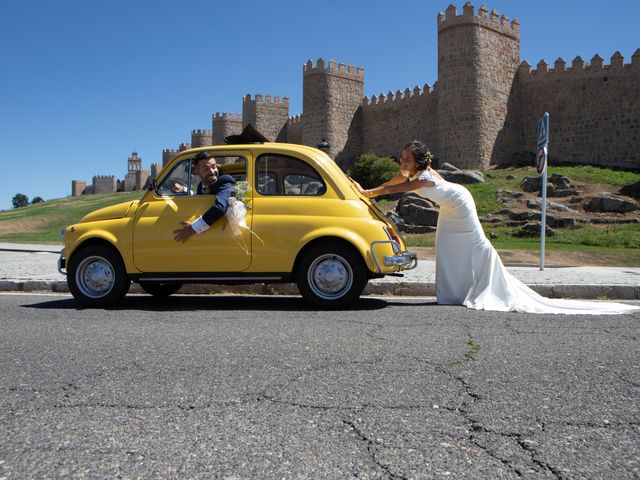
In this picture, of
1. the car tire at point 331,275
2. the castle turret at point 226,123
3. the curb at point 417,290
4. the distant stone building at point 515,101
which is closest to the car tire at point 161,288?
the curb at point 417,290

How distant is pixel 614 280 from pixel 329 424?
722 cm

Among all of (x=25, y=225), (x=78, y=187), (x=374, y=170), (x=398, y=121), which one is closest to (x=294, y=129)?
(x=398, y=121)

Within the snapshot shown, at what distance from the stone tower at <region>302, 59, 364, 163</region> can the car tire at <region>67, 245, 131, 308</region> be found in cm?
4080

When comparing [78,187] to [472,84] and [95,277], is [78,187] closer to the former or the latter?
[472,84]

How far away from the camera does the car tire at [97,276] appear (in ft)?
20.9

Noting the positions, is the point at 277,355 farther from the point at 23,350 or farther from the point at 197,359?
the point at 23,350

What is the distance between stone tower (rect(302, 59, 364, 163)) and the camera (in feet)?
154

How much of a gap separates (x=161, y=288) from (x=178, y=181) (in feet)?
5.10

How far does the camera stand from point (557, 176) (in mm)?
28906

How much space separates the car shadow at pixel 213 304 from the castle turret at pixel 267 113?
1979 inches

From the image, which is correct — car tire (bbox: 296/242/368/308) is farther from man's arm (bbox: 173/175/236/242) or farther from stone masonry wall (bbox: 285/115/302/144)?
stone masonry wall (bbox: 285/115/302/144)

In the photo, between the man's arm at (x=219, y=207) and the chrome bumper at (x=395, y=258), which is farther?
the man's arm at (x=219, y=207)

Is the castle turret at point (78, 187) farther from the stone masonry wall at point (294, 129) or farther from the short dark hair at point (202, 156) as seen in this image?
the short dark hair at point (202, 156)

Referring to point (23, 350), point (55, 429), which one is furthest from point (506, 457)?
point (23, 350)
